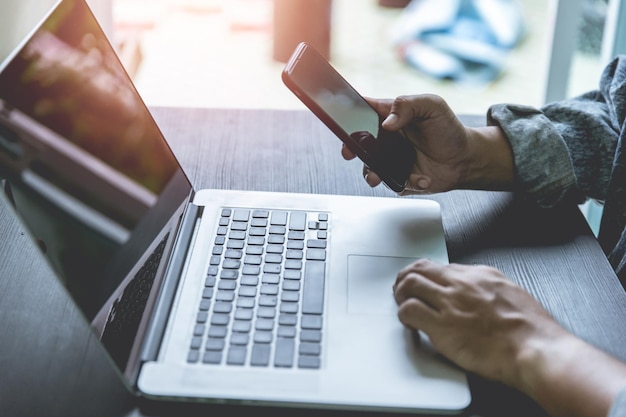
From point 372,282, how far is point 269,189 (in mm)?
228

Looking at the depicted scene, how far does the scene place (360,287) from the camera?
0.71m

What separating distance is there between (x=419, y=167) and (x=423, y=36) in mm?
2082

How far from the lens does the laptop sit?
23.2 inches

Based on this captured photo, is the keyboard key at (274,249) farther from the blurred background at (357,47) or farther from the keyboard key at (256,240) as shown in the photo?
the blurred background at (357,47)

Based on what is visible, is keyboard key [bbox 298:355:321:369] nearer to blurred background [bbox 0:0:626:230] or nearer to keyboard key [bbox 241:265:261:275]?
keyboard key [bbox 241:265:261:275]

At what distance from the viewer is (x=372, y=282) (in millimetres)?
720

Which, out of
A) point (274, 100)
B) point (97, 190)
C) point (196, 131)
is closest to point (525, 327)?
point (97, 190)

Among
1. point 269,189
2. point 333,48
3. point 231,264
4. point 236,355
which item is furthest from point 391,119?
point 333,48

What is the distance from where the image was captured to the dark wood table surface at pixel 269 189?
0.61m

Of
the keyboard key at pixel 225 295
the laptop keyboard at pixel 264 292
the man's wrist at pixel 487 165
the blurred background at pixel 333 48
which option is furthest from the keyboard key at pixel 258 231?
the blurred background at pixel 333 48

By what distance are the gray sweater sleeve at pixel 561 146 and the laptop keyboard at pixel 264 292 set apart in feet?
0.85

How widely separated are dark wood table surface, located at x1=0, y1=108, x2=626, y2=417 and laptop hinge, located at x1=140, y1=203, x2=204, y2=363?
4 centimetres

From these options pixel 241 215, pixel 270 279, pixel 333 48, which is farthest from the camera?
pixel 333 48

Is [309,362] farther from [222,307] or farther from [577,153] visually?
[577,153]
